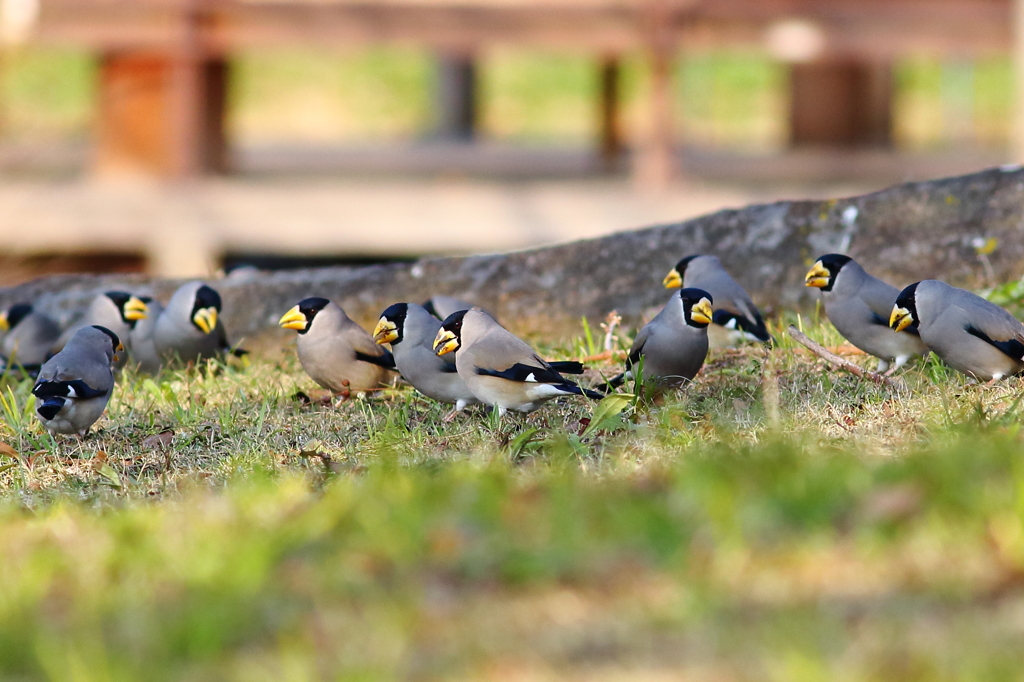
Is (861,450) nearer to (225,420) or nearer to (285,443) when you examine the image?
(285,443)

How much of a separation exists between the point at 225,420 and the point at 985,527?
3007 mm

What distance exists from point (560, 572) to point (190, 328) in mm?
3866

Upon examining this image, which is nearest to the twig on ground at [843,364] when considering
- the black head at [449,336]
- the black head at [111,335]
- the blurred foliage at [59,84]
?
the black head at [449,336]

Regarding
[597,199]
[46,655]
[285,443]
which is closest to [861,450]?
[285,443]

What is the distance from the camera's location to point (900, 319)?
4.80 metres

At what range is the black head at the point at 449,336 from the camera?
189 inches

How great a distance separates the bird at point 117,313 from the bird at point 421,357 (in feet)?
6.11

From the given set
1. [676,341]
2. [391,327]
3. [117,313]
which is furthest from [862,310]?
[117,313]

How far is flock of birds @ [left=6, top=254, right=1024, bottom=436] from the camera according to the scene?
4609 mm

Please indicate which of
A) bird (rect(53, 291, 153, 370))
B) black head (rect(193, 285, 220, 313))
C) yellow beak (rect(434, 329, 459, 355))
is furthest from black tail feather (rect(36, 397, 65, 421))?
bird (rect(53, 291, 153, 370))

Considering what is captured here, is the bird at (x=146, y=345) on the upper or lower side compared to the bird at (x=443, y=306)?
lower

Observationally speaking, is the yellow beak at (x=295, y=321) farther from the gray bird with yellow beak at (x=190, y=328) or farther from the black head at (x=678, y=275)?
the black head at (x=678, y=275)

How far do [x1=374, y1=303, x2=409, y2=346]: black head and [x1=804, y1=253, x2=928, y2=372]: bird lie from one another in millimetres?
1790

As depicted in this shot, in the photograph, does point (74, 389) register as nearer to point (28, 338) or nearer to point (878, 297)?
point (28, 338)
